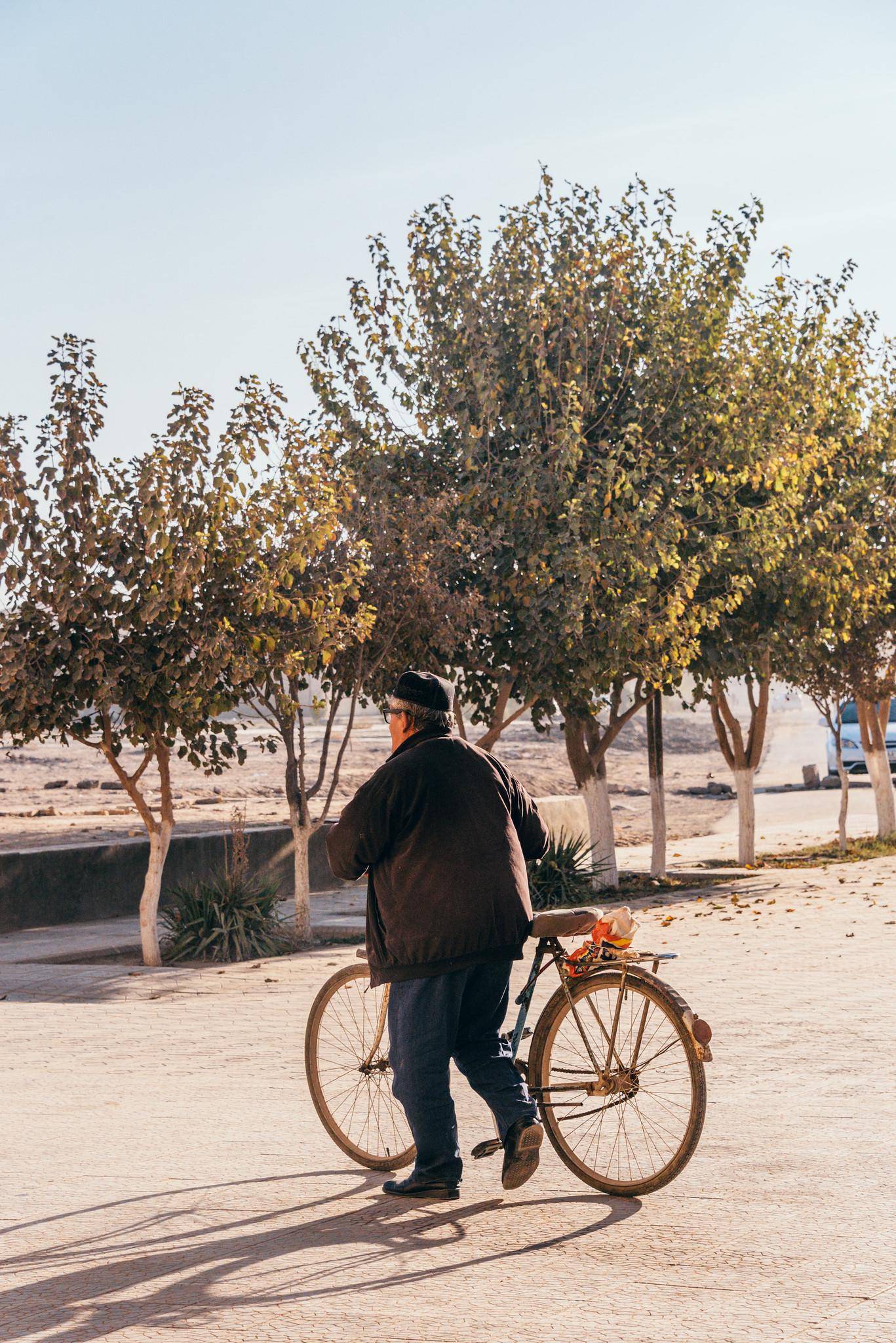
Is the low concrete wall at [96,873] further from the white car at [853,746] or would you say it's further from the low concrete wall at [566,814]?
the white car at [853,746]

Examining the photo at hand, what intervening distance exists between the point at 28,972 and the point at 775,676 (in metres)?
11.4

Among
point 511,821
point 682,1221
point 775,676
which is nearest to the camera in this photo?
point 682,1221

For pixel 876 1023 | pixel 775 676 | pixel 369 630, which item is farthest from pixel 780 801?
pixel 876 1023

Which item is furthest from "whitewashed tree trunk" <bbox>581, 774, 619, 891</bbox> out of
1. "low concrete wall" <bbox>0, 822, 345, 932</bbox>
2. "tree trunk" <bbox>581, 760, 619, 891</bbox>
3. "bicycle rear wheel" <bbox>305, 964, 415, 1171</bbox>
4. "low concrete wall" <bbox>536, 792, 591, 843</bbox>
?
"bicycle rear wheel" <bbox>305, 964, 415, 1171</bbox>

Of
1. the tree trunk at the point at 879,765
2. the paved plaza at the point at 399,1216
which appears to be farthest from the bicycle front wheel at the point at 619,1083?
the tree trunk at the point at 879,765

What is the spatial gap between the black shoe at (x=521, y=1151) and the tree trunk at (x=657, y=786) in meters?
13.4

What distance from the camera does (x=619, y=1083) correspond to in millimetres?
5738

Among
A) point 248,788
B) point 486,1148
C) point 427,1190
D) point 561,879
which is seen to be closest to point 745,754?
point 561,879

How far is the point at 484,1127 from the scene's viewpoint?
22.5ft

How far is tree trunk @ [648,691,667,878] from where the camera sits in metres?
19.1

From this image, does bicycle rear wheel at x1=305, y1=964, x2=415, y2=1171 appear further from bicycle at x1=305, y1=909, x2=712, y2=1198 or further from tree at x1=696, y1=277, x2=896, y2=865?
tree at x1=696, y1=277, x2=896, y2=865

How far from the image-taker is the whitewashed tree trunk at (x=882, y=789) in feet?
77.6

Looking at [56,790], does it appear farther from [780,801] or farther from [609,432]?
[609,432]

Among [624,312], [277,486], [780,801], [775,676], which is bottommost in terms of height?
[780,801]
